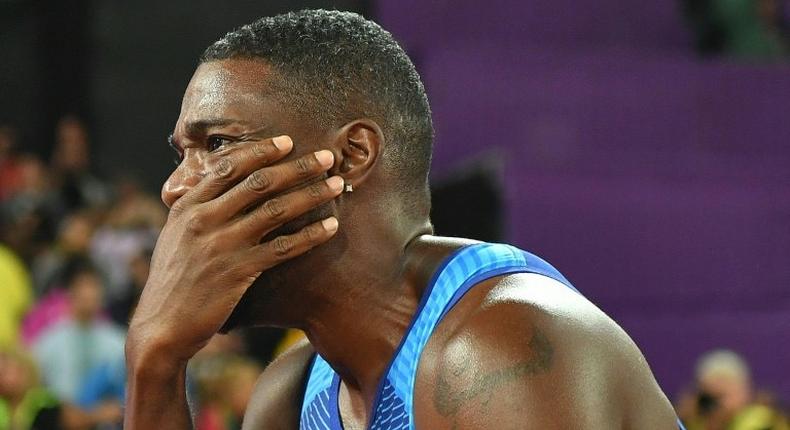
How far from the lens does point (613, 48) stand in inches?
395

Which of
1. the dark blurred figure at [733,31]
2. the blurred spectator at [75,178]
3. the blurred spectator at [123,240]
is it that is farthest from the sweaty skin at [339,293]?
the dark blurred figure at [733,31]

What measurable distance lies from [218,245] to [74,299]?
5.52m

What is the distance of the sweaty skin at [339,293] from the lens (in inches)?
78.3

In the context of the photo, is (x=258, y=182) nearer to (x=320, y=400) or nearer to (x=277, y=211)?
(x=277, y=211)

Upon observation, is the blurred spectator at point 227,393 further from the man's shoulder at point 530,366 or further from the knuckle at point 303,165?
the man's shoulder at point 530,366

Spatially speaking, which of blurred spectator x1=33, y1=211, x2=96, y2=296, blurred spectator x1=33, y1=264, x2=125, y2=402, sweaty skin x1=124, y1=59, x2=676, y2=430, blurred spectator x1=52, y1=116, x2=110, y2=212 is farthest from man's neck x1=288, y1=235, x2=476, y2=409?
blurred spectator x1=52, y1=116, x2=110, y2=212

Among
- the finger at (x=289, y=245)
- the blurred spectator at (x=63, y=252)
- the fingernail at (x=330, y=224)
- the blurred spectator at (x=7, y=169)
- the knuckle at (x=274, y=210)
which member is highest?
the knuckle at (x=274, y=210)

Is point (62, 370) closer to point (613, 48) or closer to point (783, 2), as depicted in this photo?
point (613, 48)

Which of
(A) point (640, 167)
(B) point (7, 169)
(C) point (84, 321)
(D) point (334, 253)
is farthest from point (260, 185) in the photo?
(B) point (7, 169)

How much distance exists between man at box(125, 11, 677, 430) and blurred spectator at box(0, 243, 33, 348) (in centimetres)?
573

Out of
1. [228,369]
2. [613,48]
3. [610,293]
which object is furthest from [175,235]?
[613,48]

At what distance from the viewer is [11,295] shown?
791cm

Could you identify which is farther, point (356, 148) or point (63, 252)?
point (63, 252)

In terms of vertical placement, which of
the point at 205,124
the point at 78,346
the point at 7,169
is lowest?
the point at 78,346
